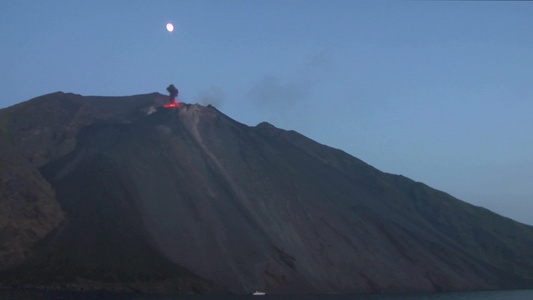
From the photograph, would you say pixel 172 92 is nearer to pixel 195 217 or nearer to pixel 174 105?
pixel 174 105

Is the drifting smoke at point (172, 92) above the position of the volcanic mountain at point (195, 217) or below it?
above

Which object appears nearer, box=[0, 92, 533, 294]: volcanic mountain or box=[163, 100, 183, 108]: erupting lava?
box=[0, 92, 533, 294]: volcanic mountain

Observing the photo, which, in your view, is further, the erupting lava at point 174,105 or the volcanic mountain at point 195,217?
the erupting lava at point 174,105

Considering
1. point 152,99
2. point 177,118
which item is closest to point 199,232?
point 177,118

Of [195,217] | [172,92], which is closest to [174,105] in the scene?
[172,92]

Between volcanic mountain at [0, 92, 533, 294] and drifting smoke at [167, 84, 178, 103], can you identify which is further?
drifting smoke at [167, 84, 178, 103]

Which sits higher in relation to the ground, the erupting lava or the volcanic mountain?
the erupting lava

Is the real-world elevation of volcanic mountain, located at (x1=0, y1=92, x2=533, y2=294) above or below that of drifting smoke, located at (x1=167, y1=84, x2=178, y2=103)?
below

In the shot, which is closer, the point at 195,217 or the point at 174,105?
the point at 195,217
